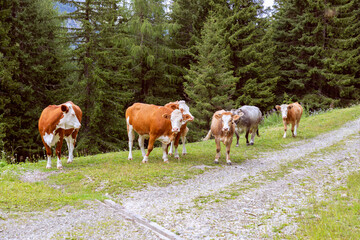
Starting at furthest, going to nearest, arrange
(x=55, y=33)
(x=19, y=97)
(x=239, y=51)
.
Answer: (x=239, y=51) < (x=55, y=33) < (x=19, y=97)

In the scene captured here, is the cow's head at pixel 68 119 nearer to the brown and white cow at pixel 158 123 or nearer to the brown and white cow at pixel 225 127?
the brown and white cow at pixel 158 123

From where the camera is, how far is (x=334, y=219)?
4.73 m

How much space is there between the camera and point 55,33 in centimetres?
2456

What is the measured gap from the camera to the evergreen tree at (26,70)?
20.2 m

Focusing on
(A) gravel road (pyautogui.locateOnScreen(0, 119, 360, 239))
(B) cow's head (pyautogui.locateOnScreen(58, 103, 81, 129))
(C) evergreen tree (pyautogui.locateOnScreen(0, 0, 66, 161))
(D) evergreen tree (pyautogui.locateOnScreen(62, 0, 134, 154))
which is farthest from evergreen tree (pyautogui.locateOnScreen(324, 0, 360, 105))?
(B) cow's head (pyautogui.locateOnScreen(58, 103, 81, 129))

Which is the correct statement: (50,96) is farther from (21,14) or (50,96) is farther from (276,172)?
(276,172)

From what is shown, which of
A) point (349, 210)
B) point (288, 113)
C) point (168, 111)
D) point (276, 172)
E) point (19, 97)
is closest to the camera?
point (349, 210)

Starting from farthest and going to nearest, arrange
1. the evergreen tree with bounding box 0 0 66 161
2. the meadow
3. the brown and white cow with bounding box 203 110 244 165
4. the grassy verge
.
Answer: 1. the evergreen tree with bounding box 0 0 66 161
2. the brown and white cow with bounding box 203 110 244 165
3. the meadow
4. the grassy verge

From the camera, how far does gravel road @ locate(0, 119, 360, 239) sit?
4.50 metres

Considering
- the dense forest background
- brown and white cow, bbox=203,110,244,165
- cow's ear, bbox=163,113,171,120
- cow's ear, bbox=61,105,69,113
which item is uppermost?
the dense forest background

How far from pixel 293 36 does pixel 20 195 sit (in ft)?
118

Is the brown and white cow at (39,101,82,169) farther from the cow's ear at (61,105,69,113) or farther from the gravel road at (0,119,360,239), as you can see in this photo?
the gravel road at (0,119,360,239)

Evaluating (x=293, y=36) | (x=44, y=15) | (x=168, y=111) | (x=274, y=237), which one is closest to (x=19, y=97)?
(x=44, y=15)

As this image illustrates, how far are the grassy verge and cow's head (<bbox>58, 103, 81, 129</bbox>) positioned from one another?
712cm
